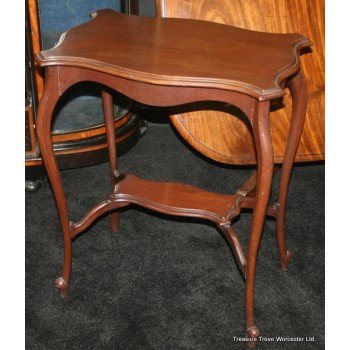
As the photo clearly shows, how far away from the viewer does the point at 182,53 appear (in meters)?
1.50

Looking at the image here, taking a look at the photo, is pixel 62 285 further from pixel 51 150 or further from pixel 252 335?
pixel 252 335

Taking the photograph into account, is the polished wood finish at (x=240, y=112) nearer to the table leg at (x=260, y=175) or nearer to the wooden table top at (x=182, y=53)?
the wooden table top at (x=182, y=53)

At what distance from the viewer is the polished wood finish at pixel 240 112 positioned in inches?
79.3

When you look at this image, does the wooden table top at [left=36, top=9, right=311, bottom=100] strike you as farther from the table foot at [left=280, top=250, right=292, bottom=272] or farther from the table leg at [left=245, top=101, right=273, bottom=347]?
the table foot at [left=280, top=250, right=292, bottom=272]

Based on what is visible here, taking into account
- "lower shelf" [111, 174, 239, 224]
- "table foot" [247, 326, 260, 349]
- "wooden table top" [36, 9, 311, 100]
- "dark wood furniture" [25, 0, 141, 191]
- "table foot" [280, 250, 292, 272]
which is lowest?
"table foot" [247, 326, 260, 349]

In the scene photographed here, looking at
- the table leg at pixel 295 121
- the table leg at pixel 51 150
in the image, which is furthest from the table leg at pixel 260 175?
the table leg at pixel 51 150

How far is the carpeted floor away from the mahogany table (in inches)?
3.7

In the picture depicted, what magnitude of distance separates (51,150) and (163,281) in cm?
56

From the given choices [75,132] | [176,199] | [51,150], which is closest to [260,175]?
[176,199]

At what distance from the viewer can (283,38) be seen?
1631 millimetres

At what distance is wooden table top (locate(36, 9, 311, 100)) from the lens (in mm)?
1358

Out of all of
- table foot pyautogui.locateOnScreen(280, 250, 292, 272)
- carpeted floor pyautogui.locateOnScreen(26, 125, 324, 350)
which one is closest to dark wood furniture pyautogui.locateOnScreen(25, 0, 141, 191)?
carpeted floor pyautogui.locateOnScreen(26, 125, 324, 350)

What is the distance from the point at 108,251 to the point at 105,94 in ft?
1.68

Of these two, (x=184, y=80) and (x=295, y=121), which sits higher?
(x=184, y=80)
